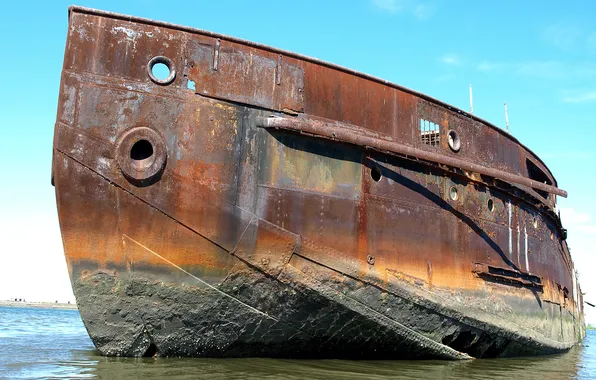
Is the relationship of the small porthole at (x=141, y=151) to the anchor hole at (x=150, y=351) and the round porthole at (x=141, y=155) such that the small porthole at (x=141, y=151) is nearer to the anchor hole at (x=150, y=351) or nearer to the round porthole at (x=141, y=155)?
the round porthole at (x=141, y=155)

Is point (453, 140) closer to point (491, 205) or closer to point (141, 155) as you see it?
point (491, 205)

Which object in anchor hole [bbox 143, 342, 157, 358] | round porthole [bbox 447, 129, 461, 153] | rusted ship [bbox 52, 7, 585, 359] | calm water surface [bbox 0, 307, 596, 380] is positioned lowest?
calm water surface [bbox 0, 307, 596, 380]

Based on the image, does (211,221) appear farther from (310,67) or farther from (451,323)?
(451,323)

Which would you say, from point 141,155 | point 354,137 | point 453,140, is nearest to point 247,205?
point 141,155

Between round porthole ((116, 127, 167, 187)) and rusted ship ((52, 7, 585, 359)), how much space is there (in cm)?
2

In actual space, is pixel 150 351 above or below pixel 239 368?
above

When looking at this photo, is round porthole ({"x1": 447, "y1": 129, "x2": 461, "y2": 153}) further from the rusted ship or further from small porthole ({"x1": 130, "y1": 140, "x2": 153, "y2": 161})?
small porthole ({"x1": 130, "y1": 140, "x2": 153, "y2": 161})

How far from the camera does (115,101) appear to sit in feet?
20.8

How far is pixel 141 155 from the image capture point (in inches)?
252

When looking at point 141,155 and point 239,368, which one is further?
point 141,155

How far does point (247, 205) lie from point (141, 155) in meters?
1.41

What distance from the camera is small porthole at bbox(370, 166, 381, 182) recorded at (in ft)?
25.1

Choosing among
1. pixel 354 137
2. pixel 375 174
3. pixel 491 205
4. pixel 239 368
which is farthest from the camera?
pixel 491 205

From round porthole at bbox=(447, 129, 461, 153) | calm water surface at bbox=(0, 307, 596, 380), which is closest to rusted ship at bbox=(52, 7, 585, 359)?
calm water surface at bbox=(0, 307, 596, 380)
